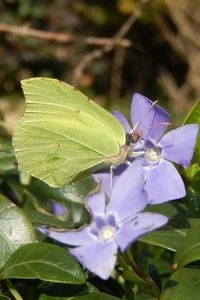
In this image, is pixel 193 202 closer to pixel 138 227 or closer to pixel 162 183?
pixel 162 183

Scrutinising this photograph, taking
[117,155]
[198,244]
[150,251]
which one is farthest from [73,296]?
[150,251]

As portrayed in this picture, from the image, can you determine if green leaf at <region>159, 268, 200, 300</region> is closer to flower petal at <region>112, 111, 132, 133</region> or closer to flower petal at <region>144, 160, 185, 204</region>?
flower petal at <region>144, 160, 185, 204</region>

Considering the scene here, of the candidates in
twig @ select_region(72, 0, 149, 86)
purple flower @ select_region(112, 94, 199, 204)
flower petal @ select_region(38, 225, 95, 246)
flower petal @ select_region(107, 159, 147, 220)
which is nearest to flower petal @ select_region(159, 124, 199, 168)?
purple flower @ select_region(112, 94, 199, 204)

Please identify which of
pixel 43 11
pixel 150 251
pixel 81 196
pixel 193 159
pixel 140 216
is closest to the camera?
pixel 140 216

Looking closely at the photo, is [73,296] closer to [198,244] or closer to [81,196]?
[198,244]

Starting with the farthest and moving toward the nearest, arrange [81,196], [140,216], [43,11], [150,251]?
1. [43,11]
2. [150,251]
3. [81,196]
4. [140,216]

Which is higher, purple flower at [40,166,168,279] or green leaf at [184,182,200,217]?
purple flower at [40,166,168,279]
